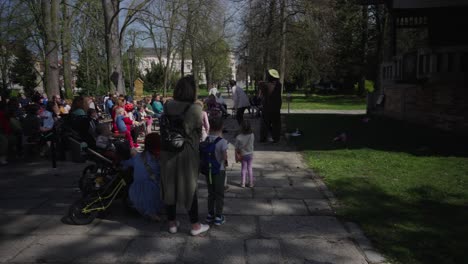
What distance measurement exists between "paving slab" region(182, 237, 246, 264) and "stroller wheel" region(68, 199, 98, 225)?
136 centimetres

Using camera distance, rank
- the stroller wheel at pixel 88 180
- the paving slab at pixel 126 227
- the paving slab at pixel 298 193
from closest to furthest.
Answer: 1. the paving slab at pixel 126 227
2. the stroller wheel at pixel 88 180
3. the paving slab at pixel 298 193

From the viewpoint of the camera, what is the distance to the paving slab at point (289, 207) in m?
5.35

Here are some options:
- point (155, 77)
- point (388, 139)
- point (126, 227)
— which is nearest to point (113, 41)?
point (388, 139)

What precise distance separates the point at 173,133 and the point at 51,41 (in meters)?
17.0

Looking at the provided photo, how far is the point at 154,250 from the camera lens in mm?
4195

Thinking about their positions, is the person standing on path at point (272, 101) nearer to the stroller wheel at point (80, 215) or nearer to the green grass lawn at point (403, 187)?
the green grass lawn at point (403, 187)

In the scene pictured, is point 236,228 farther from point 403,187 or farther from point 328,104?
point 328,104

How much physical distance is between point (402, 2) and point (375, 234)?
33.7 ft

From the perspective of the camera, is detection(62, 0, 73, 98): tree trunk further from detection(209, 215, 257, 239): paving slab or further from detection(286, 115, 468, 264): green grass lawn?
detection(209, 215, 257, 239): paving slab

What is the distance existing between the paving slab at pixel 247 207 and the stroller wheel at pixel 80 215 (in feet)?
5.62

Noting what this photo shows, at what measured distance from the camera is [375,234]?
450 cm

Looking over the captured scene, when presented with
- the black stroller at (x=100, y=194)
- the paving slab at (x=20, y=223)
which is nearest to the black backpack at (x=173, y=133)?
the black stroller at (x=100, y=194)

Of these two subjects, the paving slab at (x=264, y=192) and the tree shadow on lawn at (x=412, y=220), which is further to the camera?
the paving slab at (x=264, y=192)

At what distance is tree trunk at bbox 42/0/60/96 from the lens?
60.9ft
